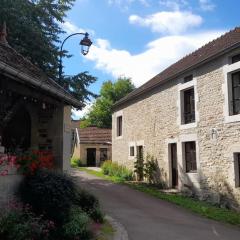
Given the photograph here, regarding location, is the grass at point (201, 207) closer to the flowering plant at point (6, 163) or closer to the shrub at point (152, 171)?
the shrub at point (152, 171)

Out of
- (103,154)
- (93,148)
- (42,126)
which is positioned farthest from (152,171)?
(93,148)

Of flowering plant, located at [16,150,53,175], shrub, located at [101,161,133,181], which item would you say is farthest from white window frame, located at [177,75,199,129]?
flowering plant, located at [16,150,53,175]

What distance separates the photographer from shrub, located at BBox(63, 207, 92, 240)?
6.86 m

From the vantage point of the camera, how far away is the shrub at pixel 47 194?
711 centimetres

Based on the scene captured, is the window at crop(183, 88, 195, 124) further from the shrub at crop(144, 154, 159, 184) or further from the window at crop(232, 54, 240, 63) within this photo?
the shrub at crop(144, 154, 159, 184)

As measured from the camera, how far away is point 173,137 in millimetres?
17250

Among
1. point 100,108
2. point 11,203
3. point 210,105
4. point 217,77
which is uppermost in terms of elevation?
point 100,108

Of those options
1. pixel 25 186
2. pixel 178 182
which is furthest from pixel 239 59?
pixel 25 186

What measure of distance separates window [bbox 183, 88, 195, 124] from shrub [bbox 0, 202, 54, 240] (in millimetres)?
10637

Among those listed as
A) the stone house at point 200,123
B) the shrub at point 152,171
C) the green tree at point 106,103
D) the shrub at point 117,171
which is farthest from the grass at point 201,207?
the green tree at point 106,103

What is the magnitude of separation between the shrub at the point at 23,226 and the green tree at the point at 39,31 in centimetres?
1096

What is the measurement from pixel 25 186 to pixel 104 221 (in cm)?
276

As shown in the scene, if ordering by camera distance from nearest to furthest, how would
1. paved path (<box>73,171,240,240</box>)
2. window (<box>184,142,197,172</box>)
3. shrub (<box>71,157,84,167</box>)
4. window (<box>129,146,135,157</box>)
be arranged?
paved path (<box>73,171,240,240</box>), window (<box>184,142,197,172</box>), window (<box>129,146,135,157</box>), shrub (<box>71,157,84,167</box>)

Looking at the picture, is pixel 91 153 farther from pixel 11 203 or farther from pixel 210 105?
pixel 11 203
